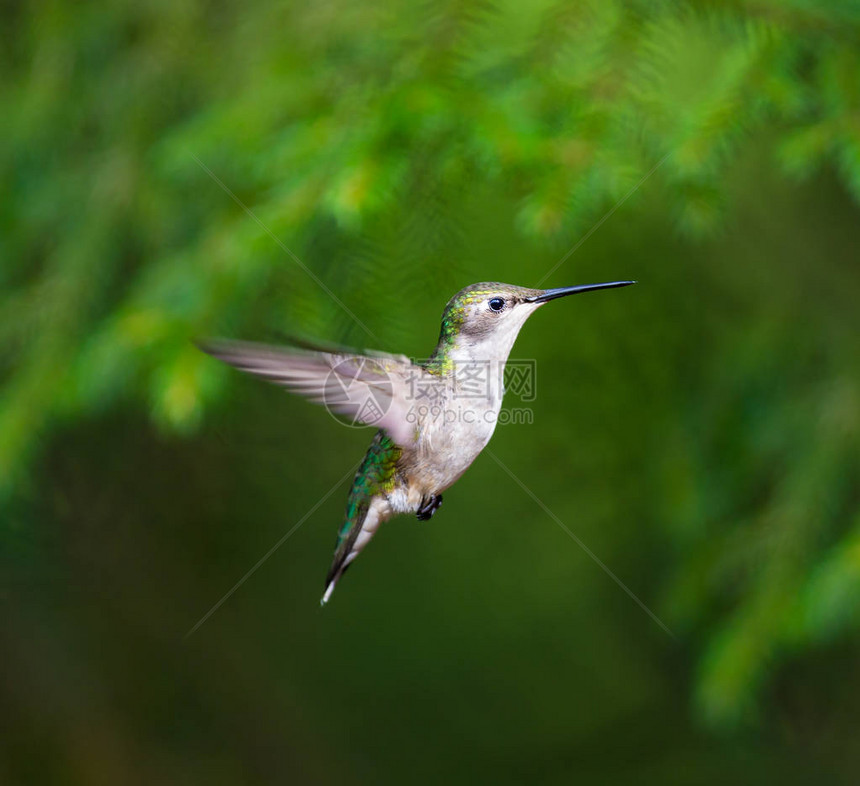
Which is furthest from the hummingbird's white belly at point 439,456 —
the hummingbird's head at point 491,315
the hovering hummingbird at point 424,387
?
the hummingbird's head at point 491,315

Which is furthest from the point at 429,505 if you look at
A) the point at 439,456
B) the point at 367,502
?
the point at 367,502

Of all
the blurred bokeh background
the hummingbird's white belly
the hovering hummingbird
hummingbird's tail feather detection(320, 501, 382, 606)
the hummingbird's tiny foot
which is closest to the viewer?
the hovering hummingbird

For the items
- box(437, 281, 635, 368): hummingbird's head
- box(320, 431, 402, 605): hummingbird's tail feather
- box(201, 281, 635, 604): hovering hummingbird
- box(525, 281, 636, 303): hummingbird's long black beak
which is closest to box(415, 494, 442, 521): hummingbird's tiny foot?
box(201, 281, 635, 604): hovering hummingbird

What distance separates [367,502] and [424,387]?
39 centimetres

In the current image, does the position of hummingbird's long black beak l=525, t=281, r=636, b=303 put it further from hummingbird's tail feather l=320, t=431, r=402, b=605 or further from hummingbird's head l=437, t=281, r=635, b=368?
hummingbird's tail feather l=320, t=431, r=402, b=605

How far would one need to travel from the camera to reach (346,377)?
1.33 m

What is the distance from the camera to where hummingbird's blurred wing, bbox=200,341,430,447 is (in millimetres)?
1131

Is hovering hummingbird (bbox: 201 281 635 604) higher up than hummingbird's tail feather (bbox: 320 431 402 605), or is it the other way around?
hovering hummingbird (bbox: 201 281 635 604)

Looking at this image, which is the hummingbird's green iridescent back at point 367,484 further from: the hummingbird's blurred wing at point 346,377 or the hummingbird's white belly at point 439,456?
the hummingbird's blurred wing at point 346,377

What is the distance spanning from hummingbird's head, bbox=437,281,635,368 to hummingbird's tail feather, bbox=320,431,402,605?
27cm

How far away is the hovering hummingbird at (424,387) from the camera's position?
4.04 ft

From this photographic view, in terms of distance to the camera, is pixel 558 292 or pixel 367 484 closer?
pixel 558 292

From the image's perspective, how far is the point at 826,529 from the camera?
2.54 meters

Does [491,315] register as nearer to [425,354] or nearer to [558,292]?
[558,292]
